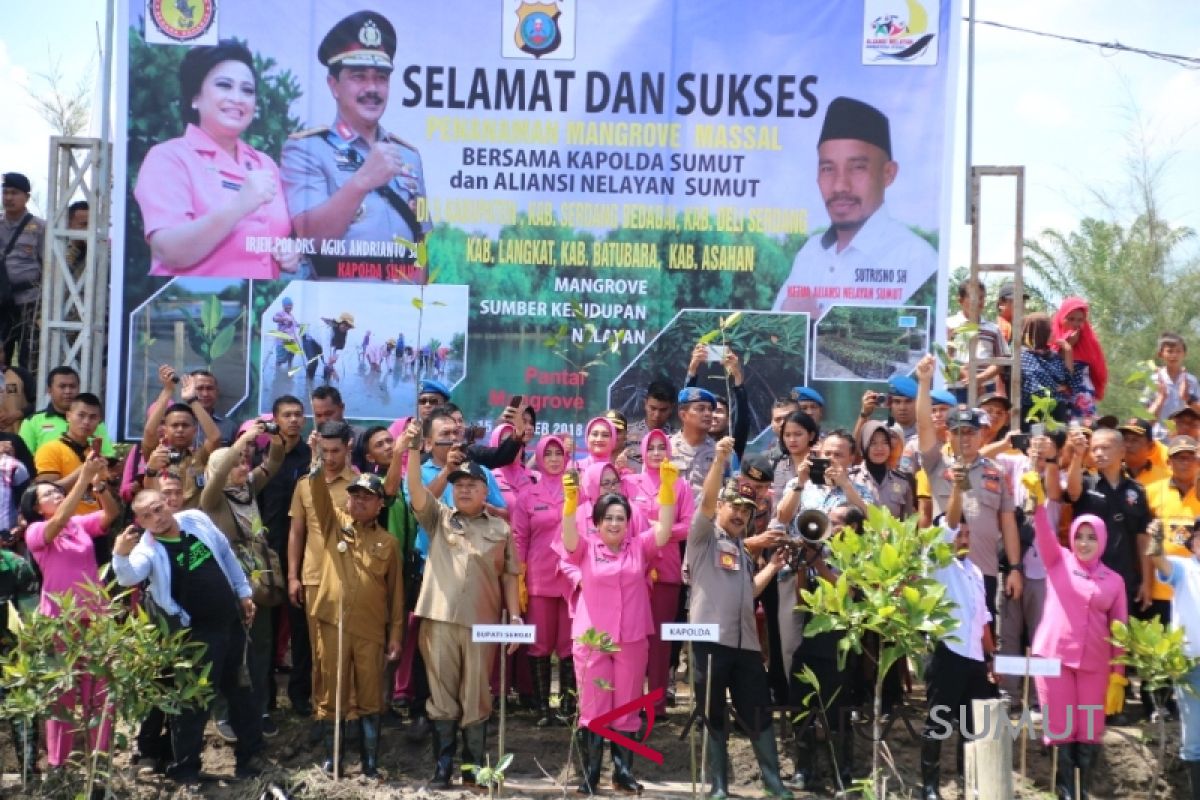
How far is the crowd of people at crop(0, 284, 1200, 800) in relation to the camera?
764 cm

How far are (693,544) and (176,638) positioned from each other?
8.64 ft

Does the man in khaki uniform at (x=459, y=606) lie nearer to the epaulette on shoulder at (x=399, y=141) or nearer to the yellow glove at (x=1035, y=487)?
the yellow glove at (x=1035, y=487)

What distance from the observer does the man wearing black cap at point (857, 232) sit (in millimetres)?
10062

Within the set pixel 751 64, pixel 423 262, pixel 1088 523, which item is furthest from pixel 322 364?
pixel 1088 523

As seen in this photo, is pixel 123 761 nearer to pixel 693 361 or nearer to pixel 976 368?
pixel 693 361

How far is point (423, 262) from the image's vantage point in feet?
24.6

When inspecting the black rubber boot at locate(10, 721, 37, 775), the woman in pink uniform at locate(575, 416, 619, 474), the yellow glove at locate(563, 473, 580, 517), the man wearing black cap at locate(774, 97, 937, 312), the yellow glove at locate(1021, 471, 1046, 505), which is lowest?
the black rubber boot at locate(10, 721, 37, 775)

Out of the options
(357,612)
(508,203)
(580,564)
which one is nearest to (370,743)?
(357,612)

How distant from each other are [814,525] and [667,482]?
0.80m

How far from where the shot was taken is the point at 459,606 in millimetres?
7793

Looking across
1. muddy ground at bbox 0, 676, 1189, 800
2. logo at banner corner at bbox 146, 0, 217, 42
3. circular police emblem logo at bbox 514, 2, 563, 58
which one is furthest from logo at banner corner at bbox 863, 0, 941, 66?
logo at banner corner at bbox 146, 0, 217, 42

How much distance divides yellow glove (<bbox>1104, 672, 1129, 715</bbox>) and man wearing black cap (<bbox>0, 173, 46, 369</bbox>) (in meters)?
7.93

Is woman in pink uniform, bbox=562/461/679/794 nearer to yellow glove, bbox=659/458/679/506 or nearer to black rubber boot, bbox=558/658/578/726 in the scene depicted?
yellow glove, bbox=659/458/679/506

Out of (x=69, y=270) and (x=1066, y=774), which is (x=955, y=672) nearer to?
(x=1066, y=774)
